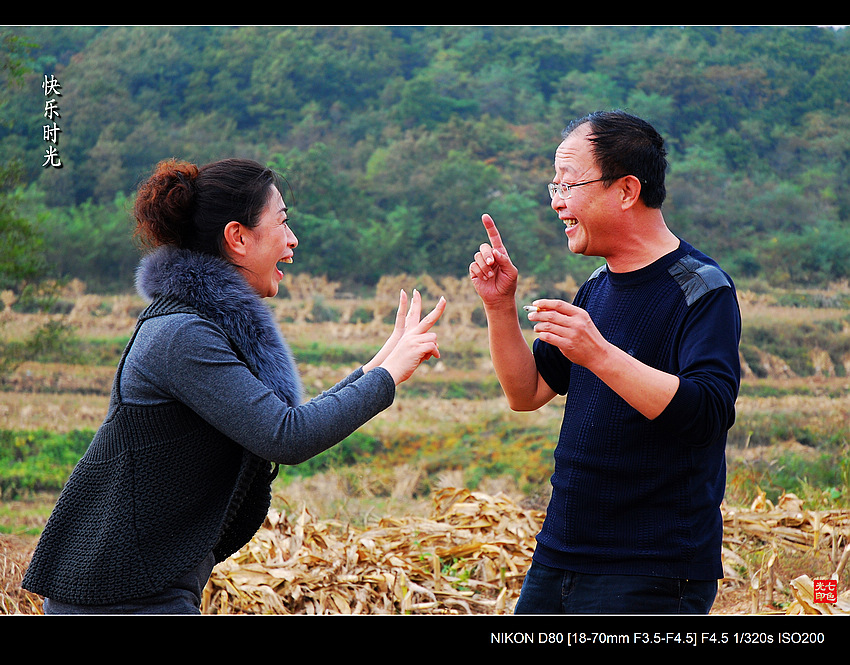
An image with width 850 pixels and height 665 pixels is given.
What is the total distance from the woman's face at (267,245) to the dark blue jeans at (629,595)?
112 centimetres

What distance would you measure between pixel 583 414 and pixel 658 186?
68cm

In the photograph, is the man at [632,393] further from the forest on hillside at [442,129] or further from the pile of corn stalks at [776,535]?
the forest on hillside at [442,129]

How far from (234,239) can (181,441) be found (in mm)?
543

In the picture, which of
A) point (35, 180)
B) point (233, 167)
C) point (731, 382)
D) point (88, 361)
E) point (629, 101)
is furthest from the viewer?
A: point (629, 101)

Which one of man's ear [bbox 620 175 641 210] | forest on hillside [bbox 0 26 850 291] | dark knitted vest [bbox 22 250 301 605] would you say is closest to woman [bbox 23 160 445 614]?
dark knitted vest [bbox 22 250 301 605]

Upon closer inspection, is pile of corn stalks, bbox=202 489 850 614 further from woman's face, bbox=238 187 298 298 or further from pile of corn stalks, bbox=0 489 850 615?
woman's face, bbox=238 187 298 298

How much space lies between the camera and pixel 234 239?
6.59ft

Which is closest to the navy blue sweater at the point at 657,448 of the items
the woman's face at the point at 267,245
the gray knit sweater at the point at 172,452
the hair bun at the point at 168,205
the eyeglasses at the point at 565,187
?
the eyeglasses at the point at 565,187

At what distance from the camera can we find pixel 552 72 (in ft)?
36.4

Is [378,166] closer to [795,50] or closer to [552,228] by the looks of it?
[552,228]

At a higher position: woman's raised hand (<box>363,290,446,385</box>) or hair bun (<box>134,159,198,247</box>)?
hair bun (<box>134,159,198,247</box>)

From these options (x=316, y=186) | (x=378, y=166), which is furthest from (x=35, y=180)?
(x=378, y=166)

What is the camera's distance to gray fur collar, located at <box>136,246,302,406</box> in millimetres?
1853

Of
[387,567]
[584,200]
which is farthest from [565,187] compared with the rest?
[387,567]
